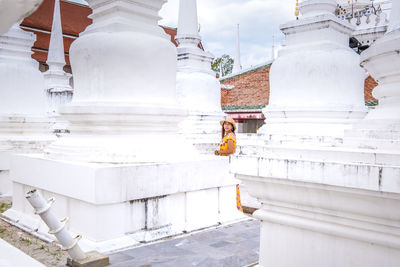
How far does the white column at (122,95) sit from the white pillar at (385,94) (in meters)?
2.07

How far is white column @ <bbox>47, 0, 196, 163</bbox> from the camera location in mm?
3564

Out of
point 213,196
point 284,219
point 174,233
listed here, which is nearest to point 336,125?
point 213,196

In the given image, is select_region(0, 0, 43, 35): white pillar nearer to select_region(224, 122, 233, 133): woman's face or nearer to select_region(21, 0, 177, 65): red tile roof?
select_region(224, 122, 233, 133): woman's face

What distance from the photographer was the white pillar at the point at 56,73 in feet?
28.7

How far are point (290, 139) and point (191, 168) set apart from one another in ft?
4.99

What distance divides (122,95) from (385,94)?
2.40m

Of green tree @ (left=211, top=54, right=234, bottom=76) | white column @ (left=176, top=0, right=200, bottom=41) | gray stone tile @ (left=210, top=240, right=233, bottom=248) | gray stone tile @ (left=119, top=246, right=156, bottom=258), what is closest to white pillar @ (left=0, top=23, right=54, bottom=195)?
white column @ (left=176, top=0, right=200, bottom=41)

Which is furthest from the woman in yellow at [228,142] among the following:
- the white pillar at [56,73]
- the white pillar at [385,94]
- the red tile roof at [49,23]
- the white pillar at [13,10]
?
the red tile roof at [49,23]

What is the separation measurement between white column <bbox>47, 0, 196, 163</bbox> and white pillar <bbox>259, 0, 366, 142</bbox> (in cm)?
163

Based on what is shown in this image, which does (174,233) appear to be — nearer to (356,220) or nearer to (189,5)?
(356,220)

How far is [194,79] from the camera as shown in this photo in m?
7.00

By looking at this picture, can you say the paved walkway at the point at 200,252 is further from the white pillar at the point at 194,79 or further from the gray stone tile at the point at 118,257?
the white pillar at the point at 194,79

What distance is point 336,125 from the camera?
451 cm

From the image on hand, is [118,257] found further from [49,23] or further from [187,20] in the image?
[49,23]
